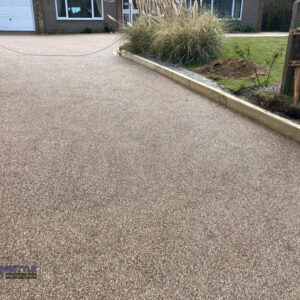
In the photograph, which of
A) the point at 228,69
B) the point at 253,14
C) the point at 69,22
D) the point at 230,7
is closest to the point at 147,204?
the point at 228,69

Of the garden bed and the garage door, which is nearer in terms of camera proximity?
the garden bed

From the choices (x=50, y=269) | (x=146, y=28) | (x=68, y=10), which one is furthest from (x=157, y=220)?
(x=68, y=10)

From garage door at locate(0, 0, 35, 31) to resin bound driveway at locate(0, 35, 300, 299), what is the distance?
1756cm

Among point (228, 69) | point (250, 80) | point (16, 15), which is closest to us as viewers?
point (250, 80)

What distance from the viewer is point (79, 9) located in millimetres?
19922

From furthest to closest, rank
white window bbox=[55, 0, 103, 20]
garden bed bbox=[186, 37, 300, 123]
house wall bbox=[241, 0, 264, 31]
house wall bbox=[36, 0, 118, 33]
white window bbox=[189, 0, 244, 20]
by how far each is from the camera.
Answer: house wall bbox=[241, 0, 264, 31], white window bbox=[189, 0, 244, 20], white window bbox=[55, 0, 103, 20], house wall bbox=[36, 0, 118, 33], garden bed bbox=[186, 37, 300, 123]

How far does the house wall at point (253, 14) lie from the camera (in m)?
20.7

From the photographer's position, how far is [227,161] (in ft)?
10.3

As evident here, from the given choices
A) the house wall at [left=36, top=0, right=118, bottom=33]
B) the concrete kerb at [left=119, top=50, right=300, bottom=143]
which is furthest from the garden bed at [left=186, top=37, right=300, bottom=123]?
the house wall at [left=36, top=0, right=118, bottom=33]

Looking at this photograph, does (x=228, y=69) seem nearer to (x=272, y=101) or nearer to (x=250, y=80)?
(x=250, y=80)

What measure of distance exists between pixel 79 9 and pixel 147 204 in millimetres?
20370

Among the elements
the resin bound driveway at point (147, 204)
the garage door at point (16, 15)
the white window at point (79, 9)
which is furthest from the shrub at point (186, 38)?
the garage door at point (16, 15)

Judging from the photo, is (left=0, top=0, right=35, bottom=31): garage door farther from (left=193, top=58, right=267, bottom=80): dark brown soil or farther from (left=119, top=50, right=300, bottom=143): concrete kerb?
(left=193, top=58, right=267, bottom=80): dark brown soil

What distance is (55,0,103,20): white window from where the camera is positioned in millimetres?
19500
